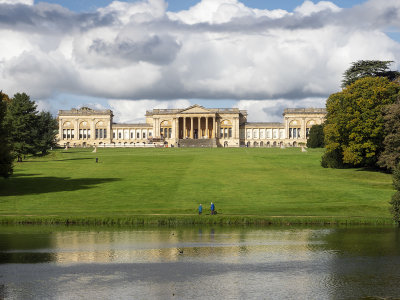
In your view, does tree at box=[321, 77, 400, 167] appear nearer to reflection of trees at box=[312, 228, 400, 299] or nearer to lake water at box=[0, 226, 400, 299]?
reflection of trees at box=[312, 228, 400, 299]

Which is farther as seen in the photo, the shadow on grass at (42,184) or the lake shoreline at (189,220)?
the shadow on grass at (42,184)

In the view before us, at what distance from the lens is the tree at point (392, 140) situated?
7200 centimetres

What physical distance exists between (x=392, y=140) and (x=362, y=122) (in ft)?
27.9

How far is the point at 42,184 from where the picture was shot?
7275cm

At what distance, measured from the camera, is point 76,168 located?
91250mm

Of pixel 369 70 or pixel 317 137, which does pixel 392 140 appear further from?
pixel 317 137

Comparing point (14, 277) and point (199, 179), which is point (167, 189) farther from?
point (14, 277)

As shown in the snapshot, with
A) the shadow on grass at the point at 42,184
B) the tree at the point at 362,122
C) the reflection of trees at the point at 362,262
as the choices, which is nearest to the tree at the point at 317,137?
the tree at the point at 362,122

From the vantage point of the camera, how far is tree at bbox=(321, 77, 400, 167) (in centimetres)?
8006

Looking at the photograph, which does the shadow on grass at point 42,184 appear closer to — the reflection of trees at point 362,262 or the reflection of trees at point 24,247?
the reflection of trees at point 24,247

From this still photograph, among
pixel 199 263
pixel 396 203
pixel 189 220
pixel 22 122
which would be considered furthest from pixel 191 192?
pixel 22 122

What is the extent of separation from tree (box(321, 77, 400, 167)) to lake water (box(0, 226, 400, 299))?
34.8 meters

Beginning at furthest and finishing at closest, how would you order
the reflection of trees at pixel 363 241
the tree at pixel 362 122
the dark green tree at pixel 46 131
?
the dark green tree at pixel 46 131 → the tree at pixel 362 122 → the reflection of trees at pixel 363 241

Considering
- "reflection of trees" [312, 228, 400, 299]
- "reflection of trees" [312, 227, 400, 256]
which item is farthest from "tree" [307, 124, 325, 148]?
"reflection of trees" [312, 228, 400, 299]
